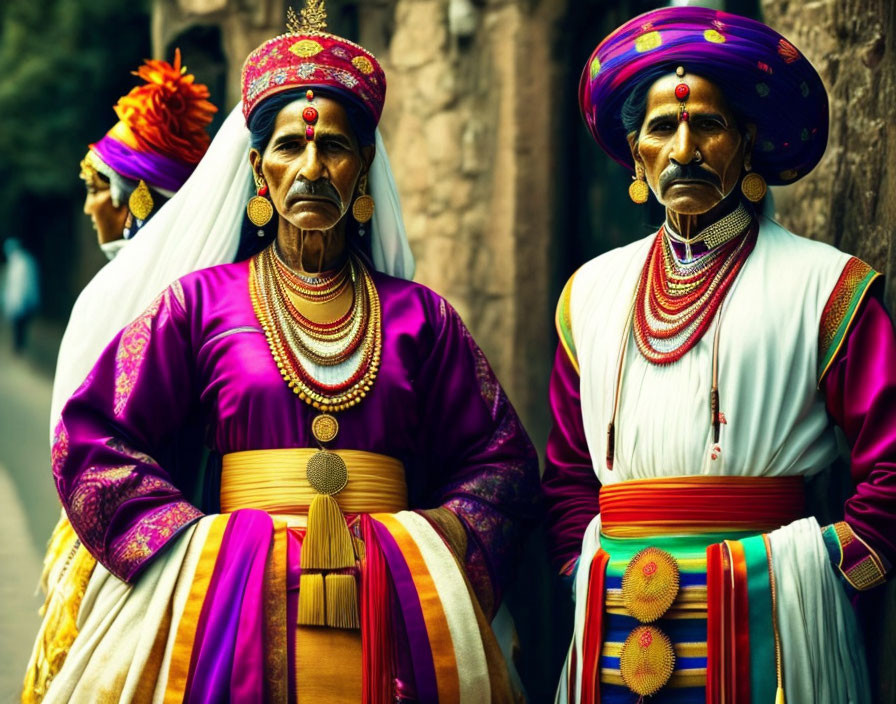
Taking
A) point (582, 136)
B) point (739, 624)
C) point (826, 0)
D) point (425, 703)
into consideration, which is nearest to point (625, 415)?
point (739, 624)

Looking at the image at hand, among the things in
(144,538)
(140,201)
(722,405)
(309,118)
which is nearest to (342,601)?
(144,538)

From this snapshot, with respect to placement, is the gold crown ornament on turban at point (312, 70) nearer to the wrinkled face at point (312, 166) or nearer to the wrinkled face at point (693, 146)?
the wrinkled face at point (312, 166)

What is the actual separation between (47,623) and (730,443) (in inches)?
85.5

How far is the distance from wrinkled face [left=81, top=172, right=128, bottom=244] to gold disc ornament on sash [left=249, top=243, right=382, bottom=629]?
3.77 feet

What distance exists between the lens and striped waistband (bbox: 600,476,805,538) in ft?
14.7

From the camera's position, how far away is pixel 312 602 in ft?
14.5

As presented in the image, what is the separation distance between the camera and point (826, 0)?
17.3 feet

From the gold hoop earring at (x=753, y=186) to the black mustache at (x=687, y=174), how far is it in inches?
5.9

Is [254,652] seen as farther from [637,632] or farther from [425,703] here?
[637,632]

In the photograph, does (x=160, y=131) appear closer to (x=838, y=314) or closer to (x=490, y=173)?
(x=490, y=173)

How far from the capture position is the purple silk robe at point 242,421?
14.9 ft

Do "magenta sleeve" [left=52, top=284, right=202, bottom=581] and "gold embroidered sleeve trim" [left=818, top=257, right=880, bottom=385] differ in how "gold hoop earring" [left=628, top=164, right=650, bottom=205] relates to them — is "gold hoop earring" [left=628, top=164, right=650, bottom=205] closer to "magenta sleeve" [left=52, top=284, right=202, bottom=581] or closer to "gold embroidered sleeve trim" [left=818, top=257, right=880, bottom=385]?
"gold embroidered sleeve trim" [left=818, top=257, right=880, bottom=385]

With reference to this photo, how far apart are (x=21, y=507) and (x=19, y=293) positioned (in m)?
4.94

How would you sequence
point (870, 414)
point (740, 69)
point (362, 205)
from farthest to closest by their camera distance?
point (362, 205), point (740, 69), point (870, 414)
